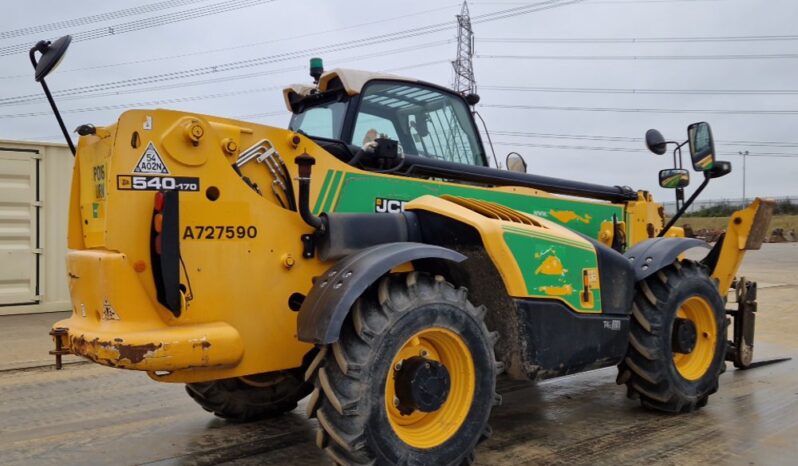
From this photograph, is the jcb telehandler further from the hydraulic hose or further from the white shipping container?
the white shipping container

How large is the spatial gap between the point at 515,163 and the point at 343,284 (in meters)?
2.95

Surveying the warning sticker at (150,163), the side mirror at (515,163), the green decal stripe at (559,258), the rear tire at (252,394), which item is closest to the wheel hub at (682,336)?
the green decal stripe at (559,258)

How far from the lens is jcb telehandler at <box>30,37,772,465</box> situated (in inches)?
131

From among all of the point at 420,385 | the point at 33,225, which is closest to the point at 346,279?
the point at 420,385

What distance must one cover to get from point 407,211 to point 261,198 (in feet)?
3.23

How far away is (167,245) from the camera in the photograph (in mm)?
3314

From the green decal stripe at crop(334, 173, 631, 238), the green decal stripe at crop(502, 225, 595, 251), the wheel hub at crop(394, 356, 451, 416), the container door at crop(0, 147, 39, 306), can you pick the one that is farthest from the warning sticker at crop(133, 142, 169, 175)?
the container door at crop(0, 147, 39, 306)

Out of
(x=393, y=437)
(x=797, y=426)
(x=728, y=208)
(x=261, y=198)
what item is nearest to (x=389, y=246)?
(x=261, y=198)

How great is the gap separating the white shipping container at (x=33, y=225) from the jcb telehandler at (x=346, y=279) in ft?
22.7

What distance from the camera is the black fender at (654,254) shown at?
5062 millimetres

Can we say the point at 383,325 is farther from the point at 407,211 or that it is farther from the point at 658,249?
the point at 658,249

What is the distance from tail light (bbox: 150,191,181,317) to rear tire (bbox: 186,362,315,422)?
1.45 meters

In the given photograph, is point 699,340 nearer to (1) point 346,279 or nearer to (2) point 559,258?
(2) point 559,258

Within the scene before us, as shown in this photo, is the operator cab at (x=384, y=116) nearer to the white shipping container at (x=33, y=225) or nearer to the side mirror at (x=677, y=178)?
the side mirror at (x=677, y=178)
